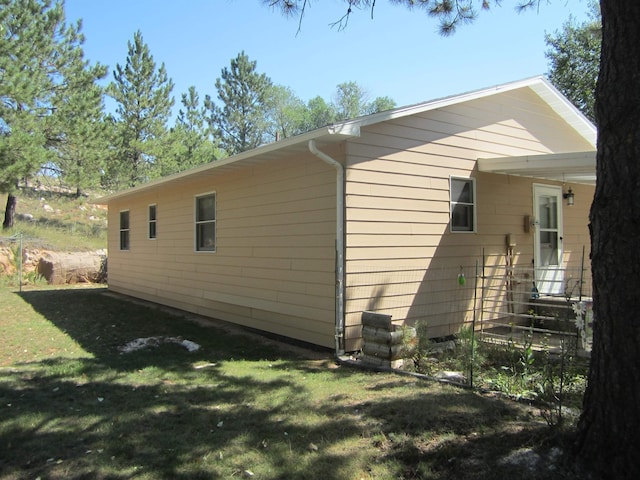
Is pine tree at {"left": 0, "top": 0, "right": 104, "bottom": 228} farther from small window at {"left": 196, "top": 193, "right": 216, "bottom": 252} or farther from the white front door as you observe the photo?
the white front door

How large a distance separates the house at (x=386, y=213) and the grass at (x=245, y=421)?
1.21 m

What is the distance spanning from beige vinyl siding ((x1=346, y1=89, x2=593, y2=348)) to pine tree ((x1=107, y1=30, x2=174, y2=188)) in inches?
818

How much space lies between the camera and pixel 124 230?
14102 mm

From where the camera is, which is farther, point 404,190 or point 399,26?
point 404,190

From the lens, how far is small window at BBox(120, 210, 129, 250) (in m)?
14.0

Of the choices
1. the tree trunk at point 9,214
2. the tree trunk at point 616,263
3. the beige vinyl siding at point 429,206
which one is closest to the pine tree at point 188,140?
the tree trunk at point 9,214

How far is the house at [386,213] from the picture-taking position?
6242 mm

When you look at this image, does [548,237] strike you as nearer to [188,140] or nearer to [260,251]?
[260,251]

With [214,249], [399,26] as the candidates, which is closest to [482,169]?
[399,26]

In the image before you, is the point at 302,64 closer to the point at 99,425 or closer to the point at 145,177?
the point at 99,425

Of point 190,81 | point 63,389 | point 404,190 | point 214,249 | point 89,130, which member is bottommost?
point 63,389

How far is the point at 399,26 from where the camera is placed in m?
5.82

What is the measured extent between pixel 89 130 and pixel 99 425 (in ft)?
61.1

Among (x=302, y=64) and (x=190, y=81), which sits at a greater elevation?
(x=190, y=81)
